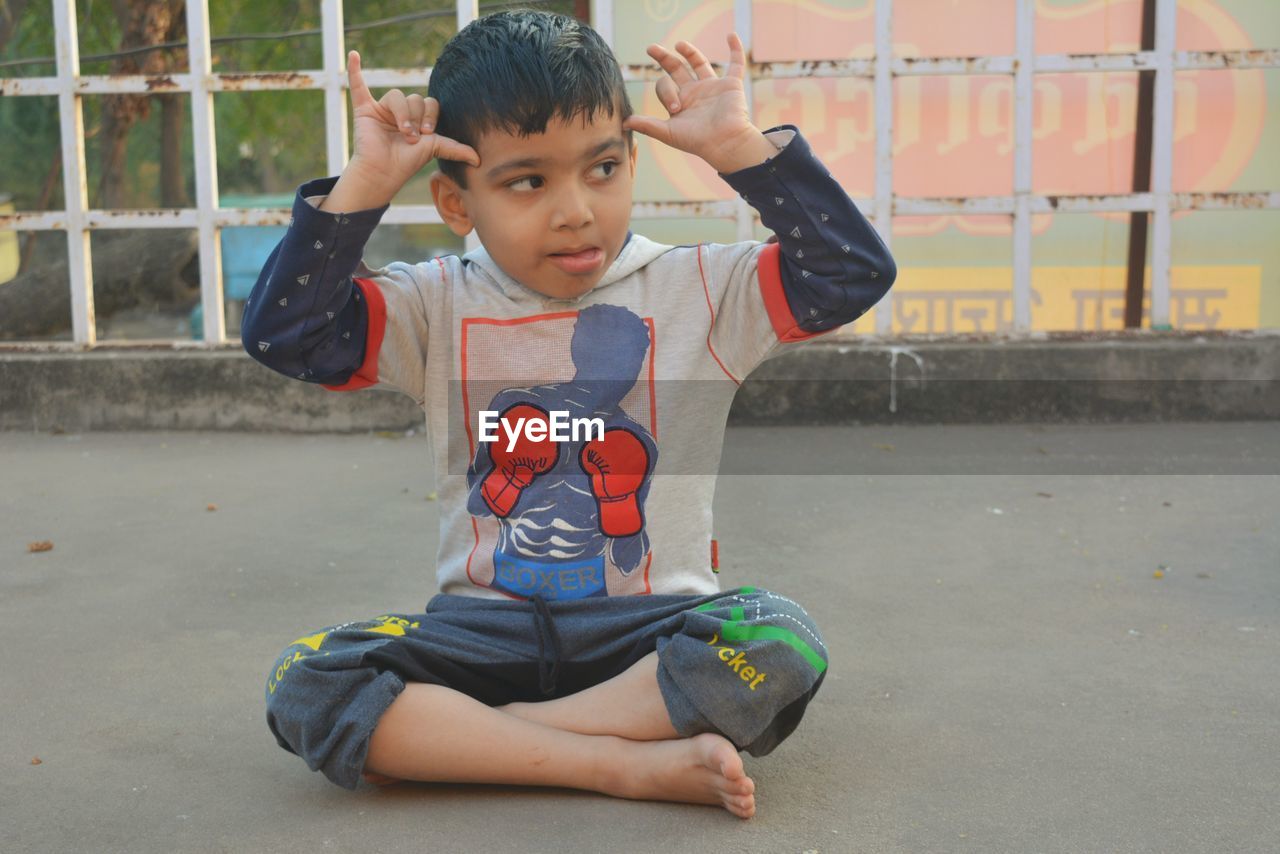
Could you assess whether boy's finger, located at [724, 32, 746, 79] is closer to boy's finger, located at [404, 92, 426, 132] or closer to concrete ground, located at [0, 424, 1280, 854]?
boy's finger, located at [404, 92, 426, 132]

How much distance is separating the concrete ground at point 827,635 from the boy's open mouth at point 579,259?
667mm

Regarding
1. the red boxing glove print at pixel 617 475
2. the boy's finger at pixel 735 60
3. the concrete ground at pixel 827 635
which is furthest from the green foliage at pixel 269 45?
the red boxing glove print at pixel 617 475

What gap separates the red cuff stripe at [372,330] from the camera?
1835 mm

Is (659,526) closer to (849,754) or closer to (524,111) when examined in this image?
(849,754)

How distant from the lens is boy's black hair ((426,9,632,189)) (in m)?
1.73

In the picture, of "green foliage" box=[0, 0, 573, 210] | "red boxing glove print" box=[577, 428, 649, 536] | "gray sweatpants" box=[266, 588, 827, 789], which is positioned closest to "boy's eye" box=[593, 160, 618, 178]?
"red boxing glove print" box=[577, 428, 649, 536]

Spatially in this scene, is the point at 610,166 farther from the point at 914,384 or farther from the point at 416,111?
the point at 914,384

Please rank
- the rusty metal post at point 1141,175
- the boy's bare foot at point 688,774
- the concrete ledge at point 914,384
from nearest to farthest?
the boy's bare foot at point 688,774 < the concrete ledge at point 914,384 < the rusty metal post at point 1141,175

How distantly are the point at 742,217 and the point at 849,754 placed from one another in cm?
260

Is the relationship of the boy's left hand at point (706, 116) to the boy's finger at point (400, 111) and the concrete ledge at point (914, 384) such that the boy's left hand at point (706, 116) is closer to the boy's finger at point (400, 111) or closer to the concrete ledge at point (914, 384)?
the boy's finger at point (400, 111)

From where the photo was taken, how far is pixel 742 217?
4.18 meters

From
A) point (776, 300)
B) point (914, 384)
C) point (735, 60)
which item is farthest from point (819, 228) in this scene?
point (914, 384)

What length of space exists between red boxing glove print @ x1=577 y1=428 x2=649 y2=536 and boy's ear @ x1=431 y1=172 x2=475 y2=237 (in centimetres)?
35

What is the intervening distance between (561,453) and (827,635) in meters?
0.71
